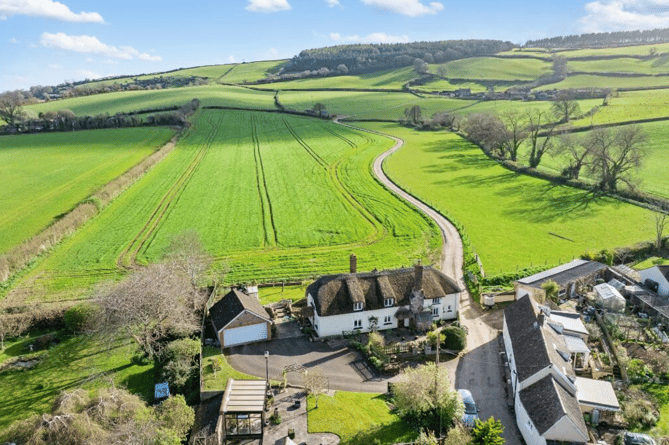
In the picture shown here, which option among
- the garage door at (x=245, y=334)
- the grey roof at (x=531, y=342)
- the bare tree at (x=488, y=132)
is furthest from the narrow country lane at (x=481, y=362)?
the bare tree at (x=488, y=132)

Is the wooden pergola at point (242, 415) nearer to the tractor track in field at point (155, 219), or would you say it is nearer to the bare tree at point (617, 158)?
the tractor track in field at point (155, 219)

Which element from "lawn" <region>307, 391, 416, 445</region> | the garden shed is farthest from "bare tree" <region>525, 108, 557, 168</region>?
"lawn" <region>307, 391, 416, 445</region>

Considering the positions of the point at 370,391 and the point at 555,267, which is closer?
the point at 370,391

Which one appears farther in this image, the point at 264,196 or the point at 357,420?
the point at 264,196

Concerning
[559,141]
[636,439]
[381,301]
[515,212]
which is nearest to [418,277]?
[381,301]

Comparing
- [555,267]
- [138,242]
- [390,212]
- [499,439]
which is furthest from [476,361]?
[138,242]

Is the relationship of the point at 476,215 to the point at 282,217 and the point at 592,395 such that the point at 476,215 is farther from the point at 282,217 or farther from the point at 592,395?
the point at 592,395

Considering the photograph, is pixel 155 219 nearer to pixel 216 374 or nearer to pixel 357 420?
pixel 216 374
